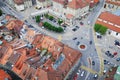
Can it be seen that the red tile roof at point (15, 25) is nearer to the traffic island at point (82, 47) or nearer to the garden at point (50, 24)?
the garden at point (50, 24)

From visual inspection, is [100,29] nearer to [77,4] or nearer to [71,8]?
[77,4]

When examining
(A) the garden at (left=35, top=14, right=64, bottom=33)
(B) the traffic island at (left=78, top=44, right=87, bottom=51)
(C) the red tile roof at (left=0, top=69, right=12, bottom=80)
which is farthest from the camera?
(A) the garden at (left=35, top=14, right=64, bottom=33)

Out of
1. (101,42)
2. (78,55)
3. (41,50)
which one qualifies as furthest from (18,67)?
(101,42)

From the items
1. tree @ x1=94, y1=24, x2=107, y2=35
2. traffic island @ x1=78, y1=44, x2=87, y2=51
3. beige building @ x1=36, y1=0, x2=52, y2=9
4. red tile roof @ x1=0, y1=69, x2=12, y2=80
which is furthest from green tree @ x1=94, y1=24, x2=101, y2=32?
red tile roof @ x1=0, y1=69, x2=12, y2=80

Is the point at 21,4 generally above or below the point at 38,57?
below

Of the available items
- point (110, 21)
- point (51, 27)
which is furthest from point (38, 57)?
point (110, 21)

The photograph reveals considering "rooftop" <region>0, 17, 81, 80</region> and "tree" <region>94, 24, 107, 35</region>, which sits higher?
"rooftop" <region>0, 17, 81, 80</region>

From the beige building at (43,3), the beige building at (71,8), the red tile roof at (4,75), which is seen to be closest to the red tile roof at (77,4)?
the beige building at (71,8)

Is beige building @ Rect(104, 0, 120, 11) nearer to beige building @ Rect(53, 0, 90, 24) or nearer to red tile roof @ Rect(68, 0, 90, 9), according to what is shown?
beige building @ Rect(53, 0, 90, 24)

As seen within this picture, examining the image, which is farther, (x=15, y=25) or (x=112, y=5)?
(x=112, y=5)
